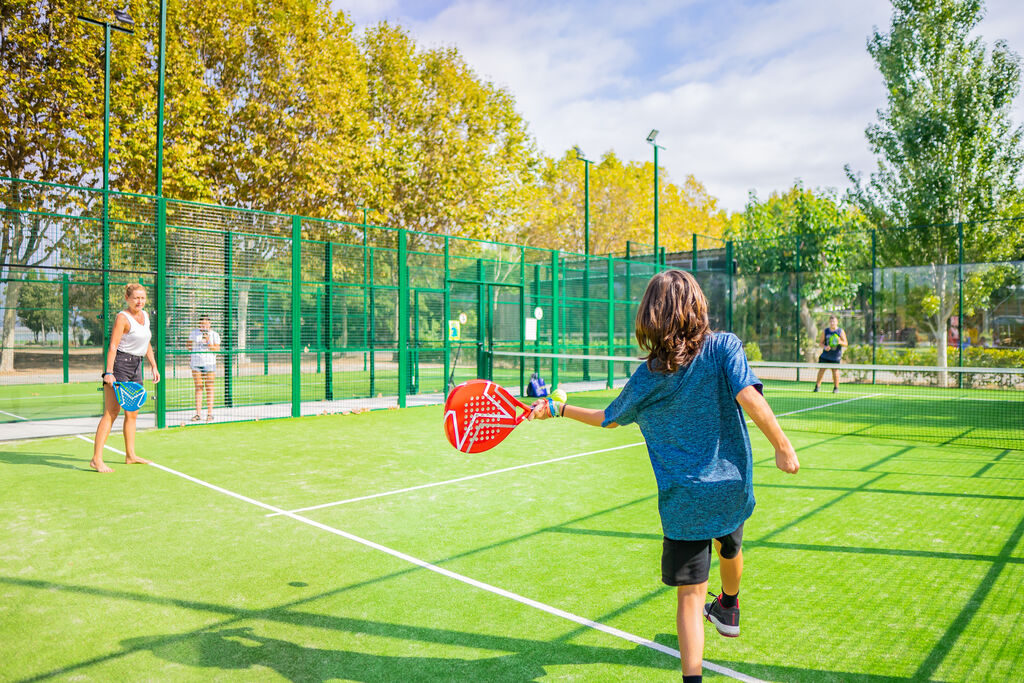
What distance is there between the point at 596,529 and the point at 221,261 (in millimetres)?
10174

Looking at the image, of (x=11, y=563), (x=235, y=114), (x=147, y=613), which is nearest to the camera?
(x=147, y=613)

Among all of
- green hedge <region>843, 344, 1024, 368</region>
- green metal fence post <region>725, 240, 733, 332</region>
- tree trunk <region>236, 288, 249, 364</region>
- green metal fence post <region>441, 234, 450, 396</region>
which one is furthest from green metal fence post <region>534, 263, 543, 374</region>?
green hedge <region>843, 344, 1024, 368</region>

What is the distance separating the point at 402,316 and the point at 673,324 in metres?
12.3

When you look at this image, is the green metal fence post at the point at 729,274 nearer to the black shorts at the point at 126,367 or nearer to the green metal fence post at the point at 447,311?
the green metal fence post at the point at 447,311

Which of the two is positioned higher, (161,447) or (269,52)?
(269,52)

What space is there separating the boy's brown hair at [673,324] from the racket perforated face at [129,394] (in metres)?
6.83

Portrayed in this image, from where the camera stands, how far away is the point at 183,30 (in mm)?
20641

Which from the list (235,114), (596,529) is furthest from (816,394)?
(235,114)

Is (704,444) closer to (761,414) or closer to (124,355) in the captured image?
(761,414)

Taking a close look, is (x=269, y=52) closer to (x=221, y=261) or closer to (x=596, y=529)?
(x=221, y=261)

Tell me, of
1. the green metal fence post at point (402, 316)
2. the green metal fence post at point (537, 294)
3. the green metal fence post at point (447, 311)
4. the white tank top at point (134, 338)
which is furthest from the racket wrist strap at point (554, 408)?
the green metal fence post at point (537, 294)

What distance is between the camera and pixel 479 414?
12.2 ft

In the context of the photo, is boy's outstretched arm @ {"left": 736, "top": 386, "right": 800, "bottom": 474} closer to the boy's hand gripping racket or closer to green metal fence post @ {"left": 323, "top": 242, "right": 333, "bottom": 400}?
the boy's hand gripping racket

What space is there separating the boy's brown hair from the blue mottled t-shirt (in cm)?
5
